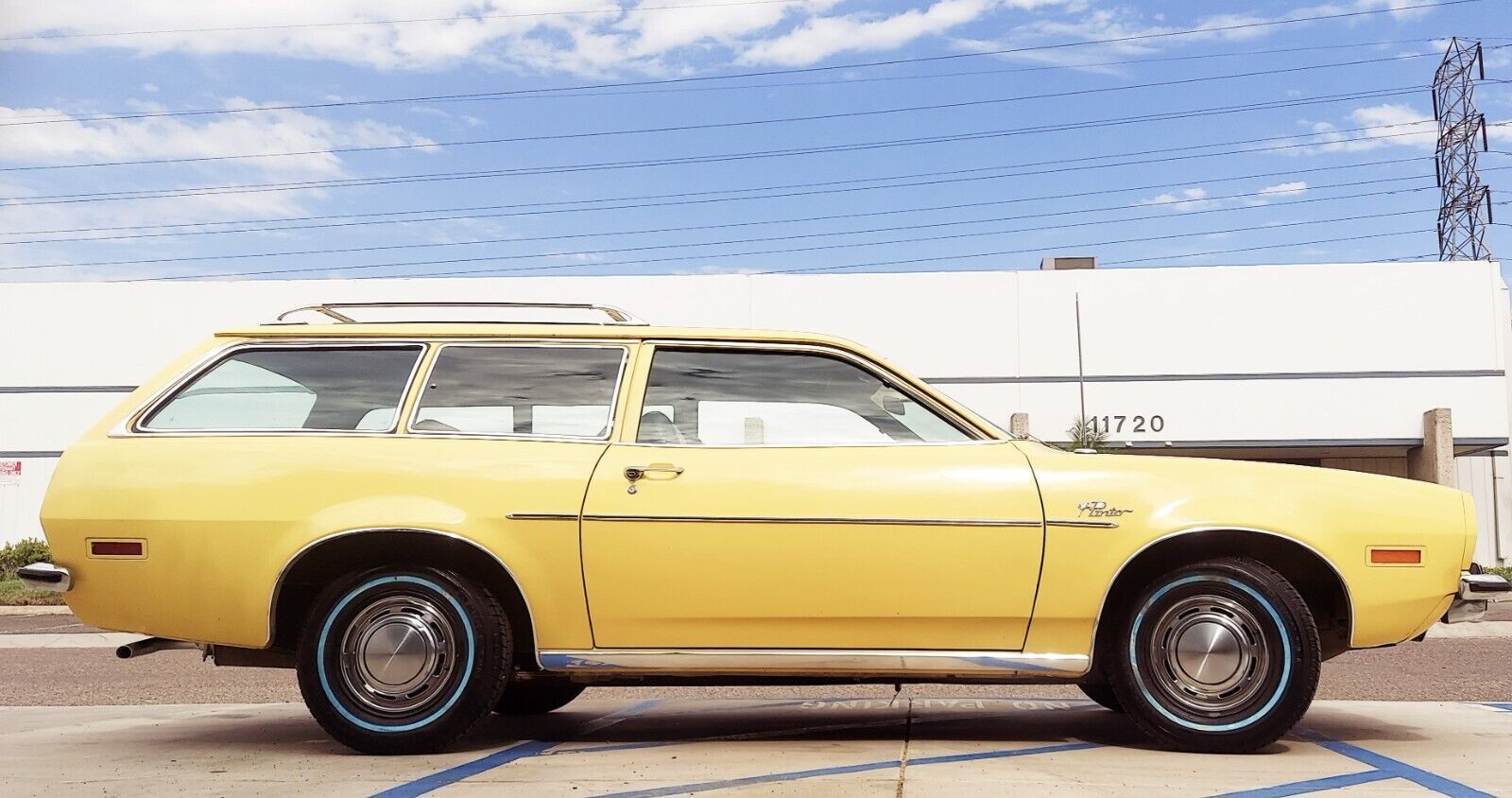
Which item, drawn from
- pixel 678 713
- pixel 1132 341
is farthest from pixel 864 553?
pixel 1132 341

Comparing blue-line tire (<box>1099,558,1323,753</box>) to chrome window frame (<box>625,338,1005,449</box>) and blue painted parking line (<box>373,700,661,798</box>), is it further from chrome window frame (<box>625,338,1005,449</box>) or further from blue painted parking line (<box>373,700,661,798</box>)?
blue painted parking line (<box>373,700,661,798</box>)

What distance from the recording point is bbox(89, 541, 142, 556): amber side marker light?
502cm

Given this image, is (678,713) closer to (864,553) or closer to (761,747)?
(761,747)

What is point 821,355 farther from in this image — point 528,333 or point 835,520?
point 528,333

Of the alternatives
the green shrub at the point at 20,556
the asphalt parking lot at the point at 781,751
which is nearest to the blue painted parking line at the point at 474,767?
the asphalt parking lot at the point at 781,751

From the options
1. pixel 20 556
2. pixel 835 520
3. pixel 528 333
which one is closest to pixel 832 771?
pixel 835 520

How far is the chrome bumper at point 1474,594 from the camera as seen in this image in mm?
4957

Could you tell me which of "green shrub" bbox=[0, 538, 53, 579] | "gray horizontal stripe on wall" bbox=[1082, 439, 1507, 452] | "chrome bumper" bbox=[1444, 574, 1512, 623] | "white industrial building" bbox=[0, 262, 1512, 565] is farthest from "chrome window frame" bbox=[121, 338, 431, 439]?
"gray horizontal stripe on wall" bbox=[1082, 439, 1507, 452]

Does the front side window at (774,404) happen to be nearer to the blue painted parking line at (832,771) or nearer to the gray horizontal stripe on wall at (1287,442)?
the blue painted parking line at (832,771)

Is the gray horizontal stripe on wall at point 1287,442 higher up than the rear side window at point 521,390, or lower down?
higher up

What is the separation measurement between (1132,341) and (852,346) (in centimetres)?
2328

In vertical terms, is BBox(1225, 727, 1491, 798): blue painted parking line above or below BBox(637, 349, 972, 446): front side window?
below

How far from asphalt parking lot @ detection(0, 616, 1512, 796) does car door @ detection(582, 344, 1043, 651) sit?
45 centimetres

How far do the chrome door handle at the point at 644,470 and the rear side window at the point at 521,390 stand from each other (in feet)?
0.88
